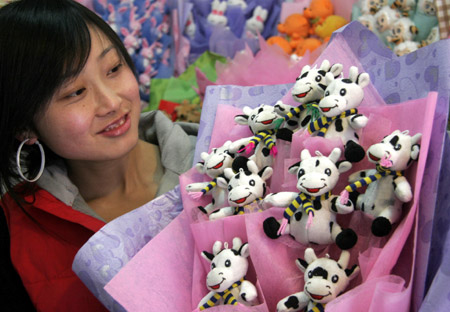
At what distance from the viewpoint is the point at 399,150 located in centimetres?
51

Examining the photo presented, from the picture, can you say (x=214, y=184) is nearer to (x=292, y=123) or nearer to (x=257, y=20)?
(x=292, y=123)

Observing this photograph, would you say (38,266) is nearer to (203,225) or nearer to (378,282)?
(203,225)

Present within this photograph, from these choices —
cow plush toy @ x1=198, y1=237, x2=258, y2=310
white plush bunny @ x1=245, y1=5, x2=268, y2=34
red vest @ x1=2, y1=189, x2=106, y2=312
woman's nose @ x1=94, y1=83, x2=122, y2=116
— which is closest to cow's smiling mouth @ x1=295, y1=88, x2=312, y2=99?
cow plush toy @ x1=198, y1=237, x2=258, y2=310

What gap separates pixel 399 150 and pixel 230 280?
0.85 feet

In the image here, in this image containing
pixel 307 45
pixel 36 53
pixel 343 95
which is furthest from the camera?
pixel 307 45

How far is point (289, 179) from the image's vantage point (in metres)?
0.62

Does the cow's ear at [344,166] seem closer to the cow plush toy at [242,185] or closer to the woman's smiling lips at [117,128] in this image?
the cow plush toy at [242,185]

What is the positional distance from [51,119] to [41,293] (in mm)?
383

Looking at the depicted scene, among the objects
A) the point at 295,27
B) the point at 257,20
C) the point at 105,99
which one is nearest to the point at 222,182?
the point at 105,99

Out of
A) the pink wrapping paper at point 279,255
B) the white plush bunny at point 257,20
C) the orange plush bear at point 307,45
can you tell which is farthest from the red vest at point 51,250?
the white plush bunny at point 257,20

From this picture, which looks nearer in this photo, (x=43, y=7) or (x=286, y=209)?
(x=286, y=209)

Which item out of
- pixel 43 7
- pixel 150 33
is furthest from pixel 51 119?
pixel 150 33

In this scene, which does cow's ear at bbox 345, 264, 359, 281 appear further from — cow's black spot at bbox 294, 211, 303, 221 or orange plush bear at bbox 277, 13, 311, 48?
orange plush bear at bbox 277, 13, 311, 48

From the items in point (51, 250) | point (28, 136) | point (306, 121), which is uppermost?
point (306, 121)
